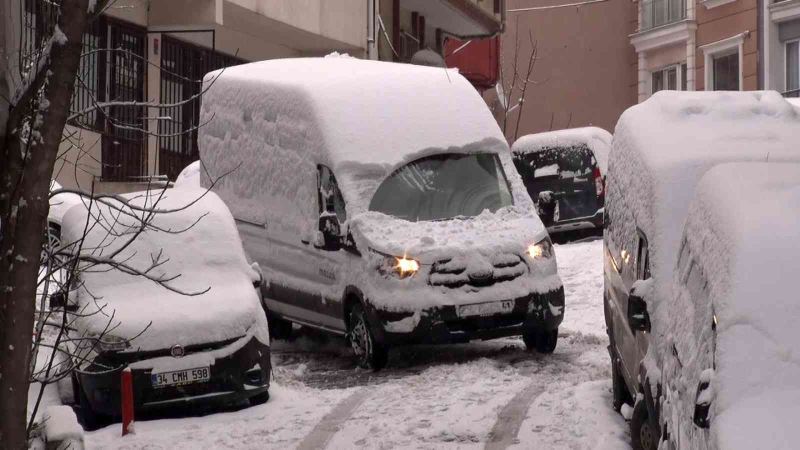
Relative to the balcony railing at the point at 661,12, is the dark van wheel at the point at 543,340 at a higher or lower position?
lower

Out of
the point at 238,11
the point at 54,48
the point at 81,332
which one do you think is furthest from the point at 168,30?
the point at 54,48

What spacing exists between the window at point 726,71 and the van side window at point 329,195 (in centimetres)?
2707

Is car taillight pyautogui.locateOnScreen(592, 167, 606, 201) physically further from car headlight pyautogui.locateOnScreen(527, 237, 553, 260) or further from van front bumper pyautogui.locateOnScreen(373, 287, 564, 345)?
van front bumper pyautogui.locateOnScreen(373, 287, 564, 345)

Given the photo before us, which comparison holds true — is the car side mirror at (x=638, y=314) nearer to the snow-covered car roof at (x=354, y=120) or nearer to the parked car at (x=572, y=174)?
the snow-covered car roof at (x=354, y=120)

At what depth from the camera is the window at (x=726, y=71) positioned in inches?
1580

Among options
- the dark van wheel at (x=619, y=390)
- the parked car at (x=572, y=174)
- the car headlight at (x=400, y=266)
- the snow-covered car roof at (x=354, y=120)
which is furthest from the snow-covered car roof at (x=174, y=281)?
the parked car at (x=572, y=174)

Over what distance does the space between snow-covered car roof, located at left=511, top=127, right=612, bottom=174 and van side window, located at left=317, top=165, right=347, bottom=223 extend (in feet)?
34.6

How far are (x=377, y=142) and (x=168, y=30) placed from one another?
10.1 meters

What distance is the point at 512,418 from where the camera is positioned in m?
11.1

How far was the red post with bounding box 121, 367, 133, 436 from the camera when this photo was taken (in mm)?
11117

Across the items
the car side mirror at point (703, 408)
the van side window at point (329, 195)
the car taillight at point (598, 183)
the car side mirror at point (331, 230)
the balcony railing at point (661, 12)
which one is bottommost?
the car side mirror at point (703, 408)

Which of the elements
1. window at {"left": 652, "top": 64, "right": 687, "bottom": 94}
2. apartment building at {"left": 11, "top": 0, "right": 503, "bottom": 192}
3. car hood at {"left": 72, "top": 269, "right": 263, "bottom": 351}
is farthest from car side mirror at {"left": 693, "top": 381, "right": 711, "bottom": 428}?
window at {"left": 652, "top": 64, "right": 687, "bottom": 94}

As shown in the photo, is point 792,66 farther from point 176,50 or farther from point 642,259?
point 642,259

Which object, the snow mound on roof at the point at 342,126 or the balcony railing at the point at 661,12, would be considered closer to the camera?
the snow mound on roof at the point at 342,126
